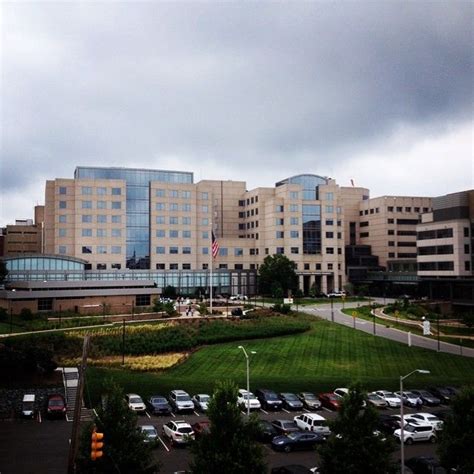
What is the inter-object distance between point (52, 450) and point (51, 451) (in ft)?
0.51

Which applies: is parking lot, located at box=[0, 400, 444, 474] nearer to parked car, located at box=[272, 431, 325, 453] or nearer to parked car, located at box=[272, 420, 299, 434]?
parked car, located at box=[272, 431, 325, 453]

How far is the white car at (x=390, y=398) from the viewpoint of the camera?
146 ft

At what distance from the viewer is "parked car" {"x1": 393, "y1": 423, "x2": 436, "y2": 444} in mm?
36062

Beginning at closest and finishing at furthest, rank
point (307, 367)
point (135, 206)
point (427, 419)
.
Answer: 1. point (427, 419)
2. point (307, 367)
3. point (135, 206)

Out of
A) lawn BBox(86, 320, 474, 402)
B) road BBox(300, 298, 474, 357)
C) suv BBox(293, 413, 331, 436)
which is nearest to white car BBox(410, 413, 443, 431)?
suv BBox(293, 413, 331, 436)

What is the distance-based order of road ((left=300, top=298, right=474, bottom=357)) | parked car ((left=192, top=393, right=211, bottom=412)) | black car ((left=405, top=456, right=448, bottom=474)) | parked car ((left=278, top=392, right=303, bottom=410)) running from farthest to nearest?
road ((left=300, top=298, right=474, bottom=357)) → parked car ((left=278, top=392, right=303, bottom=410)) → parked car ((left=192, top=393, right=211, bottom=412)) → black car ((left=405, top=456, right=448, bottom=474))

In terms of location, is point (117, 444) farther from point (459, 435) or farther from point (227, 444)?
point (459, 435)

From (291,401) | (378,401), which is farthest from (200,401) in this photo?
(378,401)

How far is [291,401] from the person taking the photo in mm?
44281

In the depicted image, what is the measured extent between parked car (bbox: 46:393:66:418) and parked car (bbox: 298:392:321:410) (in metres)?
18.2

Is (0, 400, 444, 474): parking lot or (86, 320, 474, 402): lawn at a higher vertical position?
(86, 320, 474, 402): lawn

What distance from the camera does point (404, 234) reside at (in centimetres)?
14375

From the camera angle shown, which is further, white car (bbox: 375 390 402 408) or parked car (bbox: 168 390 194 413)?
white car (bbox: 375 390 402 408)

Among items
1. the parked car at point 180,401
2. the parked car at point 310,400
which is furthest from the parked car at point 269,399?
the parked car at point 180,401
